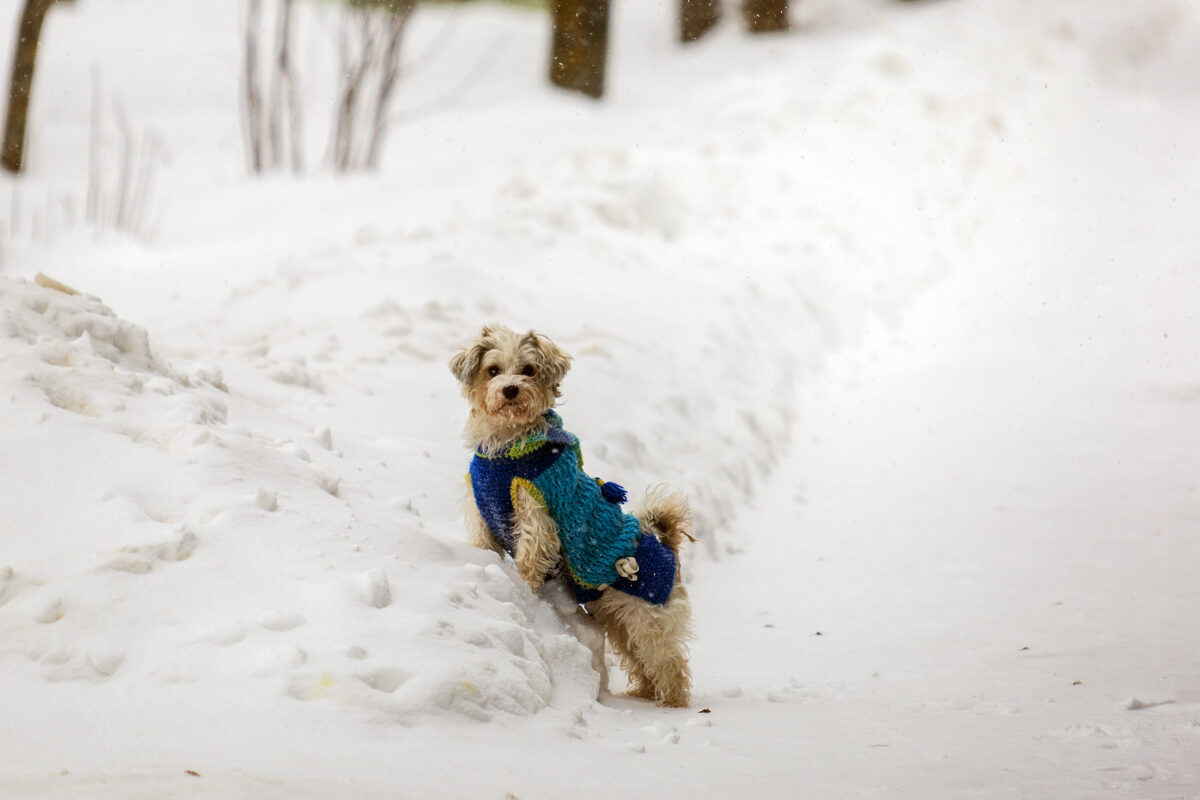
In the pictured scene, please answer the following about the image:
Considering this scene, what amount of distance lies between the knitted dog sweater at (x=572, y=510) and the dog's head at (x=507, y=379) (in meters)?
0.07

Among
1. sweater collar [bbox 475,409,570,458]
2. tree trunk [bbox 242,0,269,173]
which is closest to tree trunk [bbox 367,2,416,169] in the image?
tree trunk [bbox 242,0,269,173]

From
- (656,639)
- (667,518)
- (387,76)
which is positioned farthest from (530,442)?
(387,76)

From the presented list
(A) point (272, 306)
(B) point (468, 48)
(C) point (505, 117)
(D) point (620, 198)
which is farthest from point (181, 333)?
(B) point (468, 48)

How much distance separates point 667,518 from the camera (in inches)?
172

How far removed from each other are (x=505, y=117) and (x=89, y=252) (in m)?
5.60

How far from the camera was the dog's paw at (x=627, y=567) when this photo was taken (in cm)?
405

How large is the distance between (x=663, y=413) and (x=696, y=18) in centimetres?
1193

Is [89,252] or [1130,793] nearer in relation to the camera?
[1130,793]

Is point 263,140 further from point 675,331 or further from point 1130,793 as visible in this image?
point 1130,793

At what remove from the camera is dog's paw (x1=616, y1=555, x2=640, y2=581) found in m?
4.05

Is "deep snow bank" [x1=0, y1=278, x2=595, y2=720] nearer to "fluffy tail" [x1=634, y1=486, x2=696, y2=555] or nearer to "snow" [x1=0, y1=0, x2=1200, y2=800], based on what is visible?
"snow" [x1=0, y1=0, x2=1200, y2=800]

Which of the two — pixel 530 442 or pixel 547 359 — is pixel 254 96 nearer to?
pixel 547 359

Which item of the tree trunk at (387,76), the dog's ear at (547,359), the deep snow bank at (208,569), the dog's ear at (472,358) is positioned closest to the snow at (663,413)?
the deep snow bank at (208,569)

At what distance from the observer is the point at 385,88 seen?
1331cm
